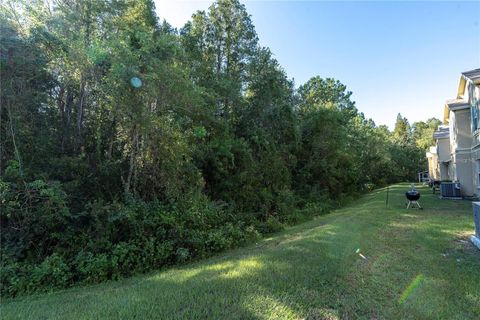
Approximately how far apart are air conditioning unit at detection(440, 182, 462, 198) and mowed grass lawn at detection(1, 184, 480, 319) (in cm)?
973

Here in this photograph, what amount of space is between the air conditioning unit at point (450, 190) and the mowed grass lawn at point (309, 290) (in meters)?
9.73

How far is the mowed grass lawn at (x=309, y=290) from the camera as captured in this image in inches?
119

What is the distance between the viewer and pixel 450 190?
13.2m

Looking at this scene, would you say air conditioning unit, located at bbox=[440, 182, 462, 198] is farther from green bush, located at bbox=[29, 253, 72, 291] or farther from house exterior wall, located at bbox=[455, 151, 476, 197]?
green bush, located at bbox=[29, 253, 72, 291]

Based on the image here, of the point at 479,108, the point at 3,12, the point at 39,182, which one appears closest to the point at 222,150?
the point at 39,182

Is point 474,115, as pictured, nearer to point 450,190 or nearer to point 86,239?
point 450,190

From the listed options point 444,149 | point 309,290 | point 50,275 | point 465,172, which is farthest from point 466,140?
point 50,275

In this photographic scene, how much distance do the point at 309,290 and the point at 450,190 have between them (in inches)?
549

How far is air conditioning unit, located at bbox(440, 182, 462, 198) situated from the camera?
13055mm

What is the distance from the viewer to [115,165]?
746cm

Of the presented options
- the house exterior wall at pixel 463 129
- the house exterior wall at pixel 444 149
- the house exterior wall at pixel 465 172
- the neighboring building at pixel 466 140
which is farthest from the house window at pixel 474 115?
the house exterior wall at pixel 444 149

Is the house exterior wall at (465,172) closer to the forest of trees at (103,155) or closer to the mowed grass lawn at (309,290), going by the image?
the forest of trees at (103,155)

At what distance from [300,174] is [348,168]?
5.63 meters

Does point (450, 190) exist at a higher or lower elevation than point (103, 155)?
lower
